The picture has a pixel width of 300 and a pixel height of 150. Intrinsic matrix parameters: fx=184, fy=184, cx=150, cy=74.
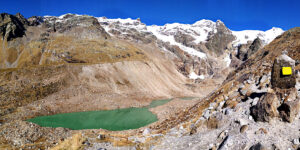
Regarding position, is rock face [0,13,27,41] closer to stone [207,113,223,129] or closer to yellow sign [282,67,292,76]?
stone [207,113,223,129]

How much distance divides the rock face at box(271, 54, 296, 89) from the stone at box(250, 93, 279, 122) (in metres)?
1.41

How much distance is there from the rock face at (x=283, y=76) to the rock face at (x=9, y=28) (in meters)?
114

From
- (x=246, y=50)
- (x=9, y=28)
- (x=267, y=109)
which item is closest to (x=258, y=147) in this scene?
(x=267, y=109)

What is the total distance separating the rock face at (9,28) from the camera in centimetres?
9280

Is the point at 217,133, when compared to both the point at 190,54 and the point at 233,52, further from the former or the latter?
the point at 233,52

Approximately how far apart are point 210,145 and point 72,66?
224ft

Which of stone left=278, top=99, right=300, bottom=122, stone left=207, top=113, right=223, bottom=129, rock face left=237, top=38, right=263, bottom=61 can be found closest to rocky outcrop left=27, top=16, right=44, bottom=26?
stone left=207, top=113, right=223, bottom=129

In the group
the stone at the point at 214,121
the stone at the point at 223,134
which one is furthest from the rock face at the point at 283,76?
the stone at the point at 223,134

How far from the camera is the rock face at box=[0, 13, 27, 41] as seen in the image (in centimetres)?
9280

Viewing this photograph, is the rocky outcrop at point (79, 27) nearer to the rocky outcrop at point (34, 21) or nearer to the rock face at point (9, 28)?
the rocky outcrop at point (34, 21)

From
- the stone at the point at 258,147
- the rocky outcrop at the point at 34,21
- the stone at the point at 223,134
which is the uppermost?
the rocky outcrop at the point at 34,21

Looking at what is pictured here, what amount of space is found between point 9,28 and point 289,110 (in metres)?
119

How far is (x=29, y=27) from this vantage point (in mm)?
109250

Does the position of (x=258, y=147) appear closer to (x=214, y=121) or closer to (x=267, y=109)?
(x=267, y=109)
